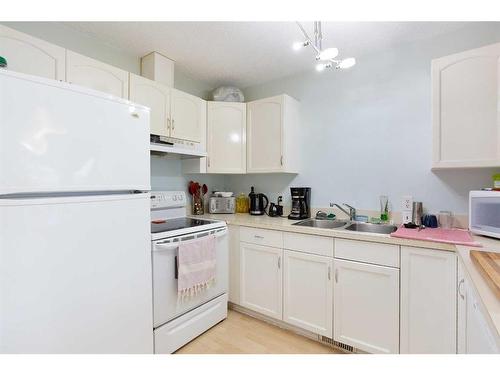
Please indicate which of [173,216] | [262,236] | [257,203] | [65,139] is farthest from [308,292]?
[65,139]

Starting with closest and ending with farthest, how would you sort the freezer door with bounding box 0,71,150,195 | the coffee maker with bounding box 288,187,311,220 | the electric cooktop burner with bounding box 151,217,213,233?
the freezer door with bounding box 0,71,150,195
the electric cooktop burner with bounding box 151,217,213,233
the coffee maker with bounding box 288,187,311,220

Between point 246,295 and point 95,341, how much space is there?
1.25 meters

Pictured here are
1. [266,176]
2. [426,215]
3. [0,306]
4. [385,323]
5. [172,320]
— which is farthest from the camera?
[266,176]

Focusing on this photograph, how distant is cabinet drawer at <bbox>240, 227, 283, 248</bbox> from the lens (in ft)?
6.48

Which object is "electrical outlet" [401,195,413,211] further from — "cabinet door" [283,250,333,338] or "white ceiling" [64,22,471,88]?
"white ceiling" [64,22,471,88]

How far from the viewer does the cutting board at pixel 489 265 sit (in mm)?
838

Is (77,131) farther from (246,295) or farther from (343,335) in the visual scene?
(343,335)

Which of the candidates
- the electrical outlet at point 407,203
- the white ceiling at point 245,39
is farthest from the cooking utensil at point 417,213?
the white ceiling at point 245,39

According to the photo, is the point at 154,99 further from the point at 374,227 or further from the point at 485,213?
the point at 485,213

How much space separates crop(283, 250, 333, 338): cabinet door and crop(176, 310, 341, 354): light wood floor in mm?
111

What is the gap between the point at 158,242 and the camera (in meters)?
1.54

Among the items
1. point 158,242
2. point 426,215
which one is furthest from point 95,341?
point 426,215

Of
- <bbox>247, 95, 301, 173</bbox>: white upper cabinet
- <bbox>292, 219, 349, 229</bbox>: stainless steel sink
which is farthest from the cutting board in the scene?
<bbox>247, 95, 301, 173</bbox>: white upper cabinet

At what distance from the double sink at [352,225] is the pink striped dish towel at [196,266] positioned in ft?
2.50
